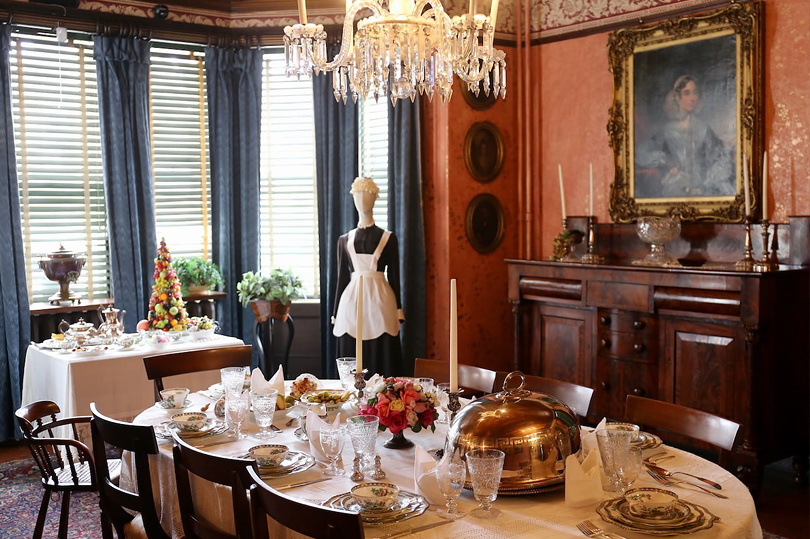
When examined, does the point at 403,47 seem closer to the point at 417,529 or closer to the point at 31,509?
the point at 417,529

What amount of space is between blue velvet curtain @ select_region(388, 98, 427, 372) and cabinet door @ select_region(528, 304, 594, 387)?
87 cm

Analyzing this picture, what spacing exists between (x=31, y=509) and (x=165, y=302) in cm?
137

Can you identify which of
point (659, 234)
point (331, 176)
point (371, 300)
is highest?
point (331, 176)

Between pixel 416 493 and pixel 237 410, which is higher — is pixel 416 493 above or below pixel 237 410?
below

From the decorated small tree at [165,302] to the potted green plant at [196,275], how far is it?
728mm

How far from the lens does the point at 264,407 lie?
103 inches

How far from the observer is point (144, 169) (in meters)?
5.66

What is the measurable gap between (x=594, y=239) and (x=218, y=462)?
3.93 m

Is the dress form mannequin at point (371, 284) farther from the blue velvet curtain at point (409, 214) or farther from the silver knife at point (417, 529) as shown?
the silver knife at point (417, 529)

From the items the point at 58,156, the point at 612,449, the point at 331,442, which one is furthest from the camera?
the point at 58,156

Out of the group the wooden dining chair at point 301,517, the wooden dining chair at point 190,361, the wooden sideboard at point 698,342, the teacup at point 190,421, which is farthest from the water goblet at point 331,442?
the wooden sideboard at point 698,342

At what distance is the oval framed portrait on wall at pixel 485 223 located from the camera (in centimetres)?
573

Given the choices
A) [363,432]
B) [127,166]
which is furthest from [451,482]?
[127,166]

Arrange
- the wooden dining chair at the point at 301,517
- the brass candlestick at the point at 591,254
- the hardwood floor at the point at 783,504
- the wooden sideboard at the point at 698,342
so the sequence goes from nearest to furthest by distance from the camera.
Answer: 1. the wooden dining chair at the point at 301,517
2. the hardwood floor at the point at 783,504
3. the wooden sideboard at the point at 698,342
4. the brass candlestick at the point at 591,254
